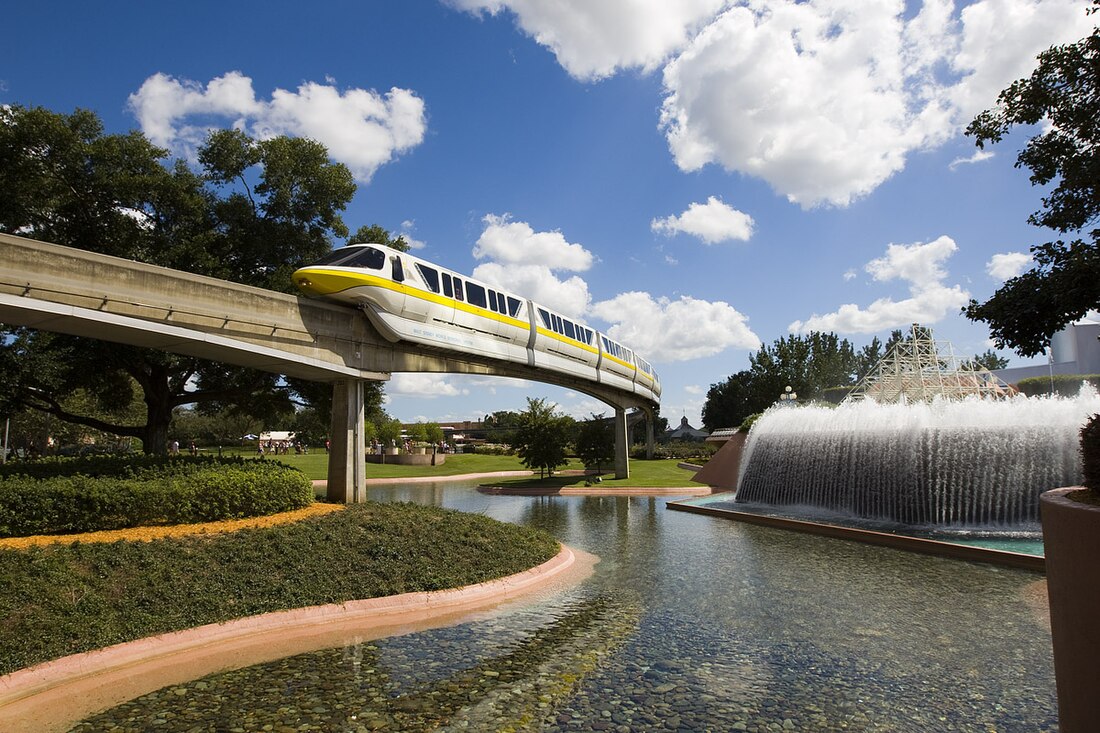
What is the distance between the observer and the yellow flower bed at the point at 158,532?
395 inches

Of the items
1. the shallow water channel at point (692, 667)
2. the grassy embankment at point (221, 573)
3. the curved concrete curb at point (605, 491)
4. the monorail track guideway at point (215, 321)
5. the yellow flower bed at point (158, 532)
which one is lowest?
the curved concrete curb at point (605, 491)

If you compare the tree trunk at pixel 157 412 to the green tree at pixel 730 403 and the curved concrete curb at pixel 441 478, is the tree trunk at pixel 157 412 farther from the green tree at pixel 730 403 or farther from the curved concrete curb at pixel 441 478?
the green tree at pixel 730 403

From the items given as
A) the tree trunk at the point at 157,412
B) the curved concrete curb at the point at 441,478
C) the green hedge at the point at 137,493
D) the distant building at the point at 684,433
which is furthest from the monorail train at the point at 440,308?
the distant building at the point at 684,433

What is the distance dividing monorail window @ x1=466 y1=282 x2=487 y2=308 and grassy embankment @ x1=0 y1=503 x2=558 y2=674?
8974 mm

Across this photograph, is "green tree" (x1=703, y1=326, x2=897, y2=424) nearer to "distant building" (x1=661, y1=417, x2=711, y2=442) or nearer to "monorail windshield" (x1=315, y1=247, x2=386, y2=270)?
"distant building" (x1=661, y1=417, x2=711, y2=442)

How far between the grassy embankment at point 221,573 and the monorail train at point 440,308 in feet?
19.4

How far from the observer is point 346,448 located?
1697 cm

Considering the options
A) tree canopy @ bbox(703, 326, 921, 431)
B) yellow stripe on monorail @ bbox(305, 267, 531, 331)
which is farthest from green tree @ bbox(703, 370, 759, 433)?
yellow stripe on monorail @ bbox(305, 267, 531, 331)

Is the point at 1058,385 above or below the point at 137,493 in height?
above

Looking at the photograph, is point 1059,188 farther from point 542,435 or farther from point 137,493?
point 542,435

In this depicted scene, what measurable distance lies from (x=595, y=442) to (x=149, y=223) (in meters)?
29.7

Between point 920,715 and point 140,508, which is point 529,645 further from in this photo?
point 140,508

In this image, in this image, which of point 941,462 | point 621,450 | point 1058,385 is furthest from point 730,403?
point 941,462

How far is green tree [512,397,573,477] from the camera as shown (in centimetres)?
3919
